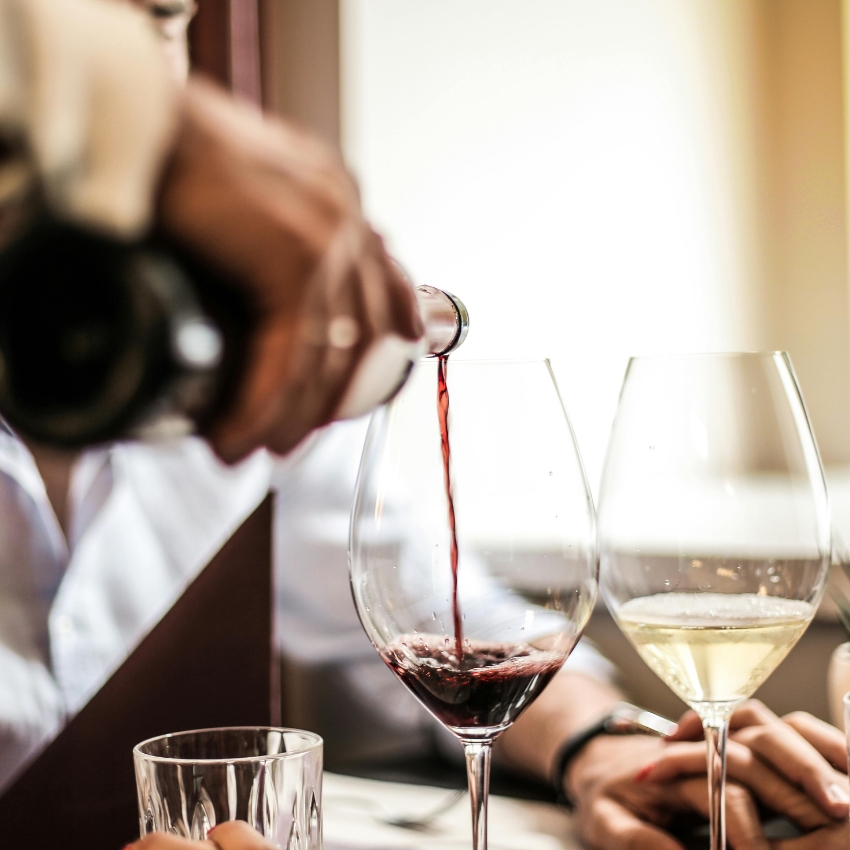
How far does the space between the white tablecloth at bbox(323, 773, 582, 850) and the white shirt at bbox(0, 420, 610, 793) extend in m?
0.30

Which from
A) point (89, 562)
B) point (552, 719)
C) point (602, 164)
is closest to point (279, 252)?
point (552, 719)

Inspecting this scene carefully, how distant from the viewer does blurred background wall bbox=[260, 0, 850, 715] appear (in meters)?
1.61

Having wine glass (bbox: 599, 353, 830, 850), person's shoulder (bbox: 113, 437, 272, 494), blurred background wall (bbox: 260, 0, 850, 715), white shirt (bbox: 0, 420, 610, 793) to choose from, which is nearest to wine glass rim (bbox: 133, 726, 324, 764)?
wine glass (bbox: 599, 353, 830, 850)

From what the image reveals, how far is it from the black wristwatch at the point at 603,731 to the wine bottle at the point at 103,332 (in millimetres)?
Result: 471

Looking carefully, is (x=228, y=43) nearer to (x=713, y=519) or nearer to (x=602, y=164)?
(x=602, y=164)

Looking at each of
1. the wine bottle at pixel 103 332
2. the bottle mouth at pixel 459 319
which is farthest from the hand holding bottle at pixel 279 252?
the bottle mouth at pixel 459 319

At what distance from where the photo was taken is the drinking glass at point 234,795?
35cm

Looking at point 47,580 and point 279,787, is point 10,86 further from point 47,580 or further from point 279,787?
point 47,580

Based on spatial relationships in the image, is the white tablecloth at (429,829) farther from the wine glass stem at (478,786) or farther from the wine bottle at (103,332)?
the wine bottle at (103,332)

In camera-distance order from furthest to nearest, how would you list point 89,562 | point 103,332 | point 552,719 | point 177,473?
1. point 177,473
2. point 89,562
3. point 552,719
4. point 103,332

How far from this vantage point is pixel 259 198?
16 centimetres

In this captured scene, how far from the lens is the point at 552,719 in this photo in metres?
0.71

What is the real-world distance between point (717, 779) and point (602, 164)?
1763 mm

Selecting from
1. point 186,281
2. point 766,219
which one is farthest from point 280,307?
point 766,219
